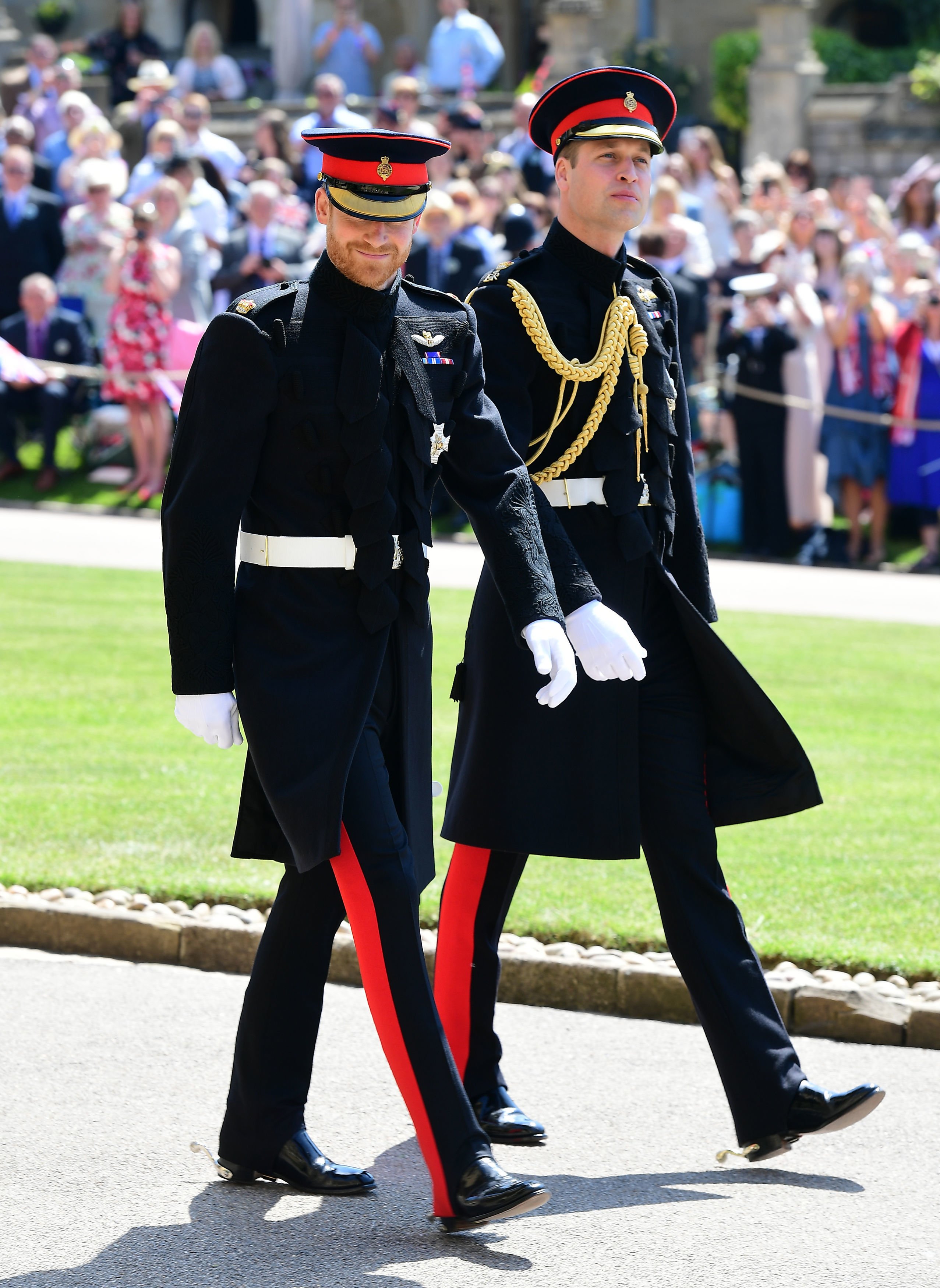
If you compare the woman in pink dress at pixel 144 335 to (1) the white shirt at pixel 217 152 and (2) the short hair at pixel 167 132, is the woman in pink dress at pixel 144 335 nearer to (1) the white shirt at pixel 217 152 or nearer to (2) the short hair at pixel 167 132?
(2) the short hair at pixel 167 132

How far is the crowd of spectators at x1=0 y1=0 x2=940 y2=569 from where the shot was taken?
48.2 feet

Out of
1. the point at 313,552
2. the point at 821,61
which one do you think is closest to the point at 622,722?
the point at 313,552

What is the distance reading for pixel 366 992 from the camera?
421cm

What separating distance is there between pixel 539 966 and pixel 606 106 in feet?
7.37

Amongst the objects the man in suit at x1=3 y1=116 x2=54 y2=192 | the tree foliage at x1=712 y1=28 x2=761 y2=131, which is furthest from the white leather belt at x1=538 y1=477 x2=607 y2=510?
the tree foliage at x1=712 y1=28 x2=761 y2=131

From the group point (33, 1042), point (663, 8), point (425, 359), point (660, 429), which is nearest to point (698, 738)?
point (660, 429)

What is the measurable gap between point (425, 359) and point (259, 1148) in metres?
1.58

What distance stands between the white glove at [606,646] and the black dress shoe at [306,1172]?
1.09m

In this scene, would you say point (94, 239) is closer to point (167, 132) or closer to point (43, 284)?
point (43, 284)

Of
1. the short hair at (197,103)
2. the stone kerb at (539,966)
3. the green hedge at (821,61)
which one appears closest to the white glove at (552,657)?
the stone kerb at (539,966)

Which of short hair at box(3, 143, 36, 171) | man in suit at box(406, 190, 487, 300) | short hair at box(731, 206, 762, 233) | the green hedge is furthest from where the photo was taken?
the green hedge

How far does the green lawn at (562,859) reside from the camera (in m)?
6.19

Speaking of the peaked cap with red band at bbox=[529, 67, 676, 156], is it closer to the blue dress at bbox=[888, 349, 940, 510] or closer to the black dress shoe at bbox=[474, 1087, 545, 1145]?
the black dress shoe at bbox=[474, 1087, 545, 1145]

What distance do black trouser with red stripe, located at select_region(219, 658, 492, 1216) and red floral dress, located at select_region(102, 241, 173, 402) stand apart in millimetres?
12343
